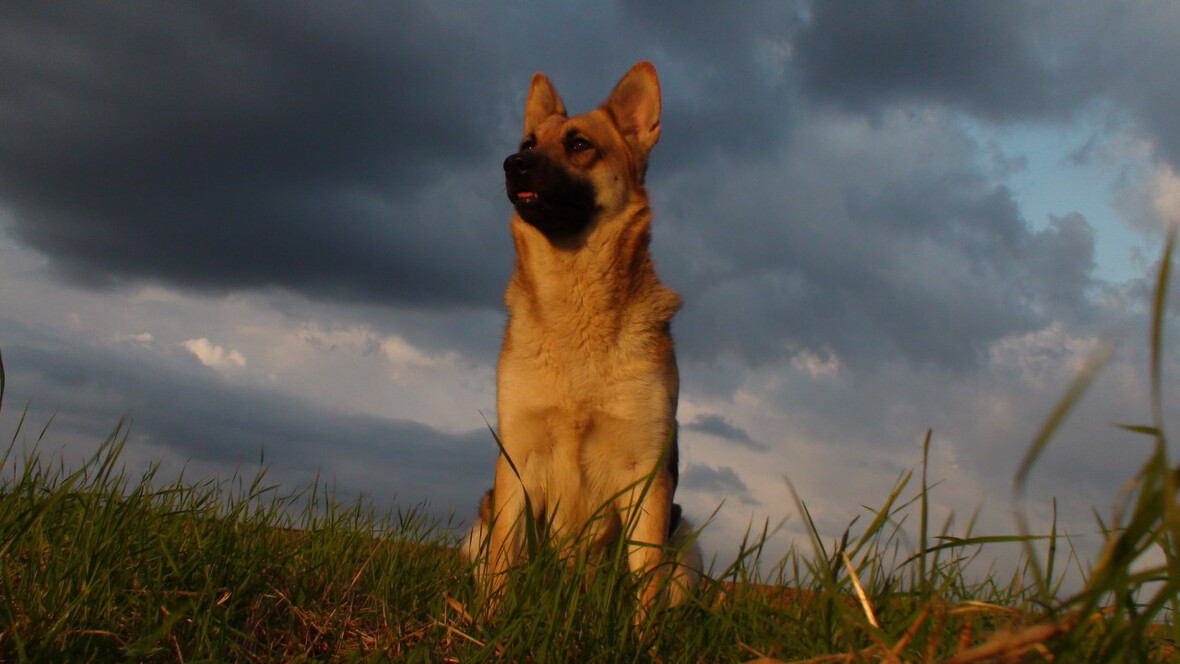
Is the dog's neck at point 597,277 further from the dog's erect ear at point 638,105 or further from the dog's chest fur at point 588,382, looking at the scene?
the dog's erect ear at point 638,105

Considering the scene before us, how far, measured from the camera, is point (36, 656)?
2.12 m

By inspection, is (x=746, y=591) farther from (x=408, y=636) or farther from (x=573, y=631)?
(x=408, y=636)

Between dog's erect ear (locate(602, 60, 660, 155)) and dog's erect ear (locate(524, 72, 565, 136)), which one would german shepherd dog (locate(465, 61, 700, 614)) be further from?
dog's erect ear (locate(524, 72, 565, 136))

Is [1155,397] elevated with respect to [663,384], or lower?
lower

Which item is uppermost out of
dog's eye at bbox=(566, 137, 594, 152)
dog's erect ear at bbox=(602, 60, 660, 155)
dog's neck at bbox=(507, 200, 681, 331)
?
dog's erect ear at bbox=(602, 60, 660, 155)

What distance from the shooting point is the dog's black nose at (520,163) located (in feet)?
17.2

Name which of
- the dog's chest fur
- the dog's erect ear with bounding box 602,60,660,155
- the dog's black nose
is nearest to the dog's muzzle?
the dog's black nose

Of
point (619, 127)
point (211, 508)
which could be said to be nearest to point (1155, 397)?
point (211, 508)

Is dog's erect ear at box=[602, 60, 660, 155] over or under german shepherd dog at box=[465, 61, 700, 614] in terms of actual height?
over

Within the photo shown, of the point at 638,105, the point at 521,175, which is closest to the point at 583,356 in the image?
the point at 521,175

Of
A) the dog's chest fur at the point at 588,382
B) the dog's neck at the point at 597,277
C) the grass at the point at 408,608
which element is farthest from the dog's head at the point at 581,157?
the grass at the point at 408,608

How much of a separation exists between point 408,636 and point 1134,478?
2409 mm

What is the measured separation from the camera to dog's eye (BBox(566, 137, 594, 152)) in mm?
5742

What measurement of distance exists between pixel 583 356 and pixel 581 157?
1.61m
